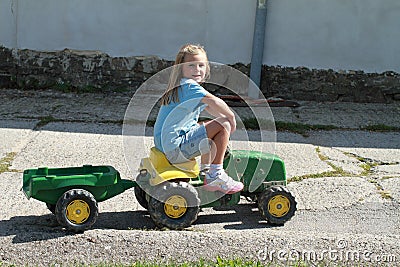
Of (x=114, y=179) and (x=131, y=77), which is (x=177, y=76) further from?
(x=131, y=77)

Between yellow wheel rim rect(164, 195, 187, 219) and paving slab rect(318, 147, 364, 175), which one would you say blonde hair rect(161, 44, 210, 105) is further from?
paving slab rect(318, 147, 364, 175)

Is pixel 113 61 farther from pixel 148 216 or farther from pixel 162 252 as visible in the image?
pixel 162 252

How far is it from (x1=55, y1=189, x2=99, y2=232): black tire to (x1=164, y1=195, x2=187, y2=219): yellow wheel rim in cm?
44

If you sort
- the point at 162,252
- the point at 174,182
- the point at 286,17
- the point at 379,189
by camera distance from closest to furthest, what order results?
the point at 162,252 → the point at 174,182 → the point at 379,189 → the point at 286,17

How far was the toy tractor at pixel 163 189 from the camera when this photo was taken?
410 centimetres

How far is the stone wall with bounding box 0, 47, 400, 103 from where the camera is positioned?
816 cm

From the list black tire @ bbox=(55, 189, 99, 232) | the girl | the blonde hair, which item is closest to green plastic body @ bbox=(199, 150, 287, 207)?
the girl

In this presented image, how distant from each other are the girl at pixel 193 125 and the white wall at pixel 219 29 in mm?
3757

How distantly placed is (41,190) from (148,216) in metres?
0.81

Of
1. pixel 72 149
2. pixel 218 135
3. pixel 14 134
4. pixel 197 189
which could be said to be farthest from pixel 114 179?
pixel 14 134

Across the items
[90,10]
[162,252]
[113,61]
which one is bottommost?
[162,252]

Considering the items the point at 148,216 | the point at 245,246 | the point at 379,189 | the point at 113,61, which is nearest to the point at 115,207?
the point at 148,216

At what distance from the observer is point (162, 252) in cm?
388

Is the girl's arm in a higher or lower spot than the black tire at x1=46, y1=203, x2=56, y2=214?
higher
